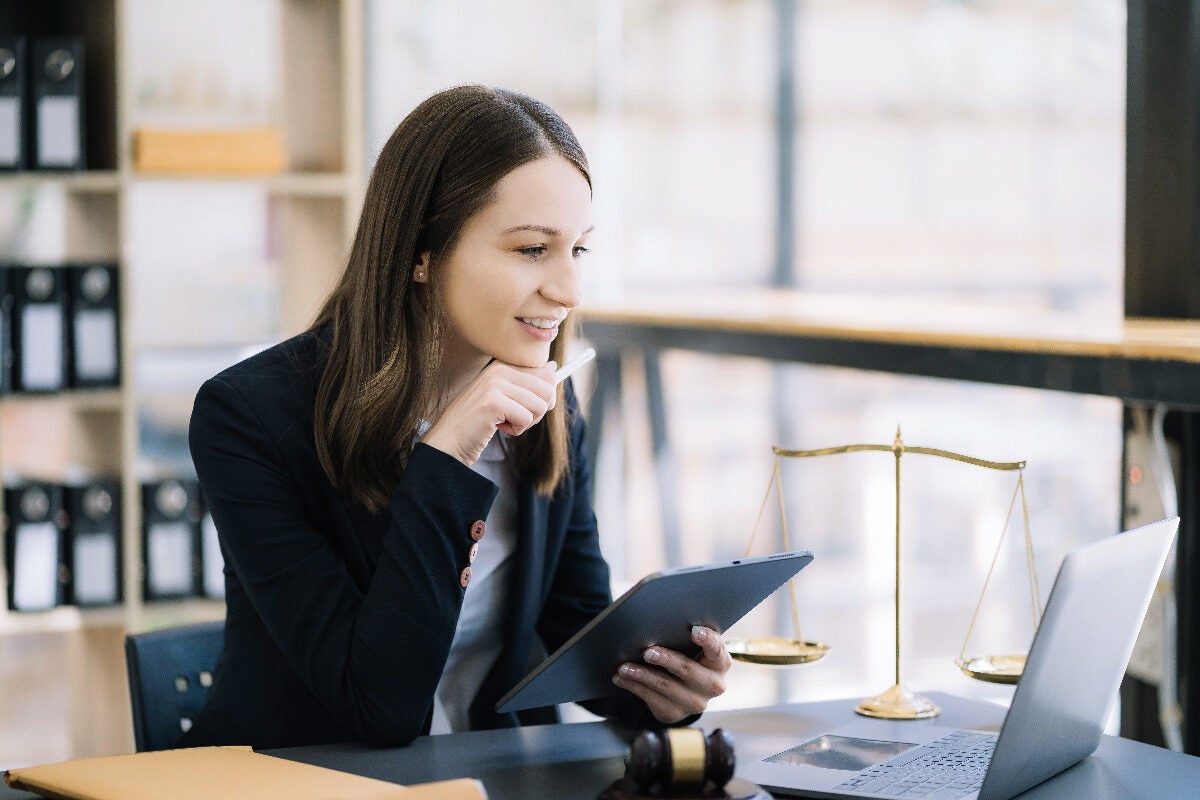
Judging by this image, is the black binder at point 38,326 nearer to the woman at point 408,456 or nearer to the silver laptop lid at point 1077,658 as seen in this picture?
the woman at point 408,456

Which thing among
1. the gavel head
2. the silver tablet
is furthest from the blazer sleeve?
the gavel head

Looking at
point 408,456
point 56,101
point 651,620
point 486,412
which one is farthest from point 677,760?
point 56,101

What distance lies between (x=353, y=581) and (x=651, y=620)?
0.35 meters

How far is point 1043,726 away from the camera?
1.14 m

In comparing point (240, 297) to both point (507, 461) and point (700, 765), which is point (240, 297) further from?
point (700, 765)

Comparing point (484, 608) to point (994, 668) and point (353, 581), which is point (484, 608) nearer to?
point (353, 581)

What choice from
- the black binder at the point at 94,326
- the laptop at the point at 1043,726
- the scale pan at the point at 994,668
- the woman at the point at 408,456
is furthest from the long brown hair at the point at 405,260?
the black binder at the point at 94,326

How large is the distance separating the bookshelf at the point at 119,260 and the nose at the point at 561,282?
68.3 inches

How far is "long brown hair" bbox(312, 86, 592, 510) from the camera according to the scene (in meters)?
1.48

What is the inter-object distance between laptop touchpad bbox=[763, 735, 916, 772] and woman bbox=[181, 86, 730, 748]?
110mm

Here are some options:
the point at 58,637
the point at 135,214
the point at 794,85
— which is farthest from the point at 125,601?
the point at 794,85

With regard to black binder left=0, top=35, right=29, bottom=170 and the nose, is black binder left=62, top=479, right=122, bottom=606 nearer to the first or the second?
black binder left=0, top=35, right=29, bottom=170

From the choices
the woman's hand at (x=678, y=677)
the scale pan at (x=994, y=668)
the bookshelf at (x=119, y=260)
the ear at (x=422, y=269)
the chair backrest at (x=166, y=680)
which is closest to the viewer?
Answer: the woman's hand at (x=678, y=677)

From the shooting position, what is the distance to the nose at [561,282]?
1.48 m
